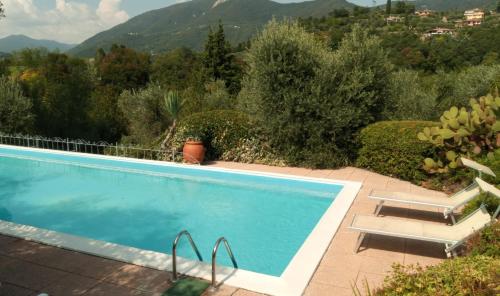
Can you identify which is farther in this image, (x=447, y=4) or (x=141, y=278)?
(x=447, y=4)

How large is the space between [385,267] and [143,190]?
6981 mm

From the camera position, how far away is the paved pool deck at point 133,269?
4.83m

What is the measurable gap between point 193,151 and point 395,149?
19.1ft

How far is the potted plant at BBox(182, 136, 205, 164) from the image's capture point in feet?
39.6

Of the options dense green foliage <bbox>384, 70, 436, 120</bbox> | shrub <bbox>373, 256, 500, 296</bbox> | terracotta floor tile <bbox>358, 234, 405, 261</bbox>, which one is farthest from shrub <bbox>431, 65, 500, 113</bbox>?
shrub <bbox>373, 256, 500, 296</bbox>

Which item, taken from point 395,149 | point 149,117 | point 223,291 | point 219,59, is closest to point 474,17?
point 219,59

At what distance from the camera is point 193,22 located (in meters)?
152

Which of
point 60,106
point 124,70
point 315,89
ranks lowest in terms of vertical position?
point 60,106

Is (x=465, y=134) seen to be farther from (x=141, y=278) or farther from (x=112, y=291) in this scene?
(x=112, y=291)

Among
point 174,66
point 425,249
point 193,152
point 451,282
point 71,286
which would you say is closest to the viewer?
point 451,282

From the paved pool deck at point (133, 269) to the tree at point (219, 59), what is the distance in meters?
42.8

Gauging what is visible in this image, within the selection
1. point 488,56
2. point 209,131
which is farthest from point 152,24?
point 209,131

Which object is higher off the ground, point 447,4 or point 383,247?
point 447,4

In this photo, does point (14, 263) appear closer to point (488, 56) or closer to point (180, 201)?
point (180, 201)
